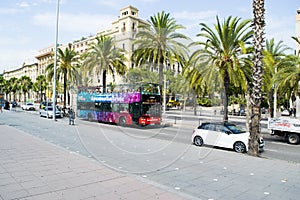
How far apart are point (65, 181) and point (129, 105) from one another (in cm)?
1456

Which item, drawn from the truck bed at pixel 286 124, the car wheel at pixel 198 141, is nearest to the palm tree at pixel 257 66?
the car wheel at pixel 198 141

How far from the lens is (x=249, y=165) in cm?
902

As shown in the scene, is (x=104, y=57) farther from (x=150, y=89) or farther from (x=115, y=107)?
(x=150, y=89)

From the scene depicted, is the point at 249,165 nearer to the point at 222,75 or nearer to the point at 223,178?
the point at 223,178

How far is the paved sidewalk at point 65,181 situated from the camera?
215 inches

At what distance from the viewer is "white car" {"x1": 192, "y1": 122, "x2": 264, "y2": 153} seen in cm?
1180

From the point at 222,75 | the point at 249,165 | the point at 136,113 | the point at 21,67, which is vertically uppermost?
the point at 21,67

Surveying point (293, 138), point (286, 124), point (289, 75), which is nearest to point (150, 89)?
point (286, 124)

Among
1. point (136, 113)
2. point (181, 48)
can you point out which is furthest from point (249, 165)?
point (181, 48)

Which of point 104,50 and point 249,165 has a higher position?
point 104,50

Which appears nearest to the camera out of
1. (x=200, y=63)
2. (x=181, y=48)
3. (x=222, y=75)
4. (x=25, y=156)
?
(x=25, y=156)

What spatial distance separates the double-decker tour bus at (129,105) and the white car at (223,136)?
552 centimetres

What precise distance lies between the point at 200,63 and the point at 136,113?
6854 millimetres

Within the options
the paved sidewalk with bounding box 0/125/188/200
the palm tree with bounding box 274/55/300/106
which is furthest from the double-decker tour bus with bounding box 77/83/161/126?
the palm tree with bounding box 274/55/300/106
